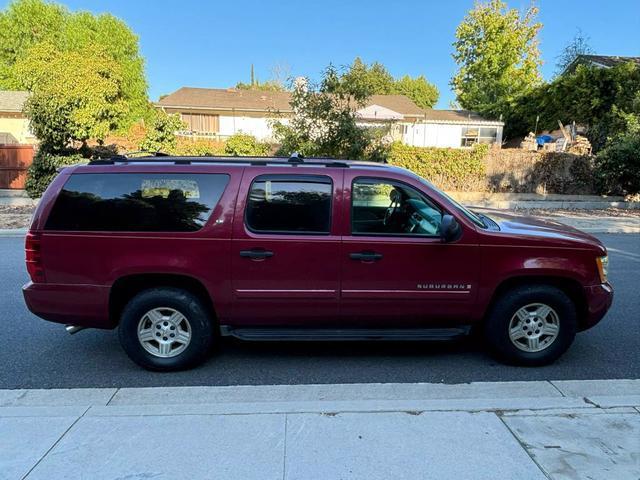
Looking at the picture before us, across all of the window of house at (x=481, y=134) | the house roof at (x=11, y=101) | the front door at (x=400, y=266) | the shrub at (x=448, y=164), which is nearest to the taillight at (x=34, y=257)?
the front door at (x=400, y=266)

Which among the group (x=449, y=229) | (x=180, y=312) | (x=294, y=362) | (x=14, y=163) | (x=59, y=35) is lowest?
(x=294, y=362)

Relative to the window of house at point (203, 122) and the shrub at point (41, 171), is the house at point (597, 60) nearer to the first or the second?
the window of house at point (203, 122)

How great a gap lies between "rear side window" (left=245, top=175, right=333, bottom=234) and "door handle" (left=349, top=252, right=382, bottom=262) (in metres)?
0.31

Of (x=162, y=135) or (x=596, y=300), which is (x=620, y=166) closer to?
(x=596, y=300)

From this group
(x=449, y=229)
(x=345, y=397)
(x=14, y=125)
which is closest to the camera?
(x=345, y=397)

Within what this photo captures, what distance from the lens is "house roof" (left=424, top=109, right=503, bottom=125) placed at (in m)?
33.2

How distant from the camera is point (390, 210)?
14.0ft

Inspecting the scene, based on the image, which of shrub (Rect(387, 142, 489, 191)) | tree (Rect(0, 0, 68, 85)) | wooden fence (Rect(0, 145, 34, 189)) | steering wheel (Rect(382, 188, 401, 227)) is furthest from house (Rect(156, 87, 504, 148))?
steering wheel (Rect(382, 188, 401, 227))

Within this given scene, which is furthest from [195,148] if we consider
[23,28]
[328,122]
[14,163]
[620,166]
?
[23,28]

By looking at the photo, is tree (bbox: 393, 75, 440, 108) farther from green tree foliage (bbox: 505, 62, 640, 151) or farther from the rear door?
the rear door

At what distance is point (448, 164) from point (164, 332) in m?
15.8

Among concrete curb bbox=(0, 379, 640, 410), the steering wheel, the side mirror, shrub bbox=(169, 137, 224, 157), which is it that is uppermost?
shrub bbox=(169, 137, 224, 157)

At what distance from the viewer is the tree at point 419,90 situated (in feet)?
229

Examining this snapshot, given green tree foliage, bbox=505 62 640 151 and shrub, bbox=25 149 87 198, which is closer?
shrub, bbox=25 149 87 198
